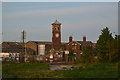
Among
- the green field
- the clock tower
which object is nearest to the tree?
the green field

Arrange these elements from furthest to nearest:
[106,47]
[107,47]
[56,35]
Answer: [56,35]
[106,47]
[107,47]

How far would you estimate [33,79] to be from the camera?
13461mm

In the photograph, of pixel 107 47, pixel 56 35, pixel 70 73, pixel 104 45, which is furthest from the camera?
pixel 56 35

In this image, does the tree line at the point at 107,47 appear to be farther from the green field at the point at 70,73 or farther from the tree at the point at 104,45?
the green field at the point at 70,73

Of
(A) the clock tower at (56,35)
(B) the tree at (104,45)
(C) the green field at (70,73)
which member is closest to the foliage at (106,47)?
(B) the tree at (104,45)

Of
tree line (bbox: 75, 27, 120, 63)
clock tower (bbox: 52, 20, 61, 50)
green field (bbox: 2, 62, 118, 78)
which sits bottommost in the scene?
green field (bbox: 2, 62, 118, 78)

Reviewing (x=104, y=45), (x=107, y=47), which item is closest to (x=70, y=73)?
(x=107, y=47)

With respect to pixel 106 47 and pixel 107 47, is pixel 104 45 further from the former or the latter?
pixel 107 47

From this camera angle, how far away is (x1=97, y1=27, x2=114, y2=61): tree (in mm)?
27220

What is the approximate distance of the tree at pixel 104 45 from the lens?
89.3ft

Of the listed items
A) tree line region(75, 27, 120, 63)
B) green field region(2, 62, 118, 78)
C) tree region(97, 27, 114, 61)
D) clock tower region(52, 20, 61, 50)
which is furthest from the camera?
clock tower region(52, 20, 61, 50)

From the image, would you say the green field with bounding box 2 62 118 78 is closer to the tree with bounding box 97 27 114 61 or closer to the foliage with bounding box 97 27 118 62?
the foliage with bounding box 97 27 118 62

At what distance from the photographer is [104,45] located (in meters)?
28.0

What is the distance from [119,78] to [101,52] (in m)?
14.6
